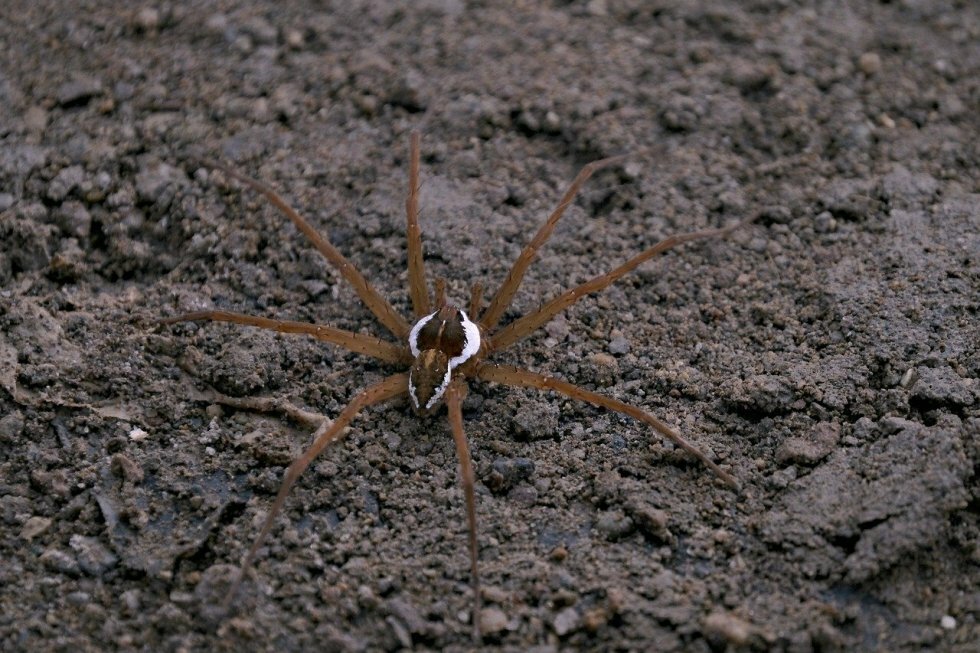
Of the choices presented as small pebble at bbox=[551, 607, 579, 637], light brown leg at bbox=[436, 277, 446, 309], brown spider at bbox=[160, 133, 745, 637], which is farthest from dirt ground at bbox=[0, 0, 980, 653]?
light brown leg at bbox=[436, 277, 446, 309]

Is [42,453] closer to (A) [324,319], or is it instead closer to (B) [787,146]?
(A) [324,319]

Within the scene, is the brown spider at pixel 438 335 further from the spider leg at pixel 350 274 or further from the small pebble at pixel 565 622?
the small pebble at pixel 565 622

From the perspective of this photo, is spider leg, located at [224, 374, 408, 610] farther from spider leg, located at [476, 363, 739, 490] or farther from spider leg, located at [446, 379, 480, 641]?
spider leg, located at [476, 363, 739, 490]

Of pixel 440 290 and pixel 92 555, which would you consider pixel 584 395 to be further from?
pixel 92 555

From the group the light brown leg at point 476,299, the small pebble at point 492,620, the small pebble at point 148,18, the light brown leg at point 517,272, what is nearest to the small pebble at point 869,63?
the light brown leg at point 517,272

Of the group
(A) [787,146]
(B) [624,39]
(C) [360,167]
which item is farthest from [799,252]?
(C) [360,167]
